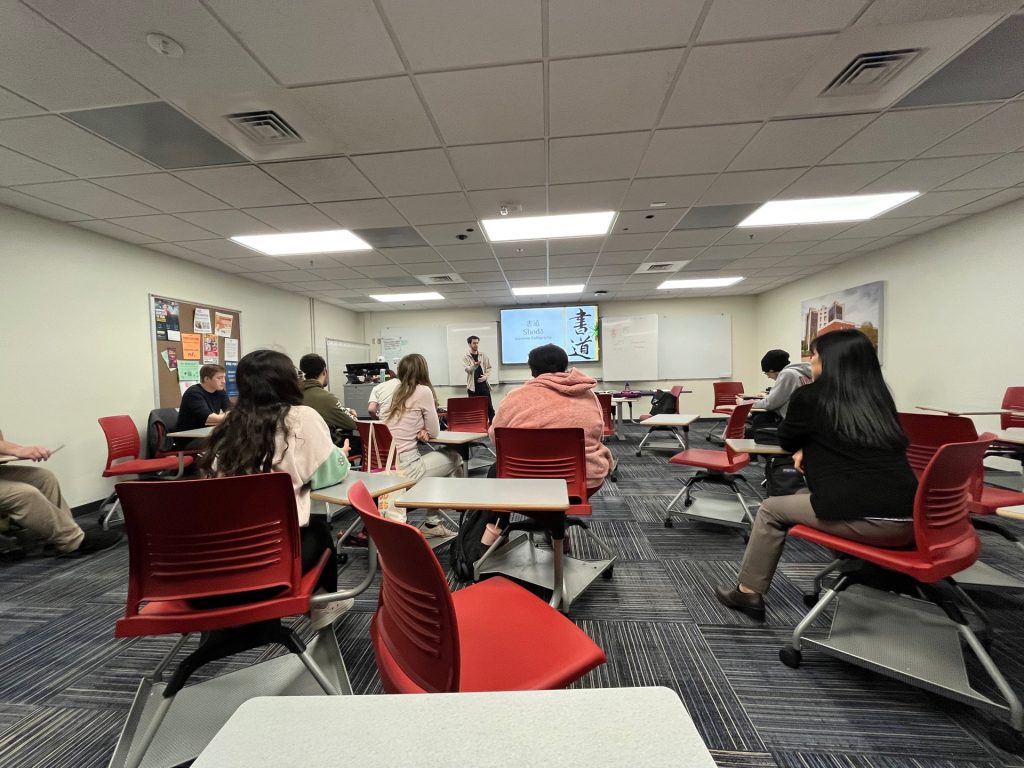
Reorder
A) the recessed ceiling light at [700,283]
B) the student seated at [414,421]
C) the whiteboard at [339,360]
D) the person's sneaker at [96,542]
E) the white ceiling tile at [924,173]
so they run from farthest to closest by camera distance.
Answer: the whiteboard at [339,360] → the recessed ceiling light at [700,283] → the white ceiling tile at [924,173] → the student seated at [414,421] → the person's sneaker at [96,542]

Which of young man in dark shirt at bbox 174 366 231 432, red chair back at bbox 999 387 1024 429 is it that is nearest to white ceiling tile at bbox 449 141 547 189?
young man in dark shirt at bbox 174 366 231 432

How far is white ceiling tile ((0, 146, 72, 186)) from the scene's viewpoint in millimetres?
2557

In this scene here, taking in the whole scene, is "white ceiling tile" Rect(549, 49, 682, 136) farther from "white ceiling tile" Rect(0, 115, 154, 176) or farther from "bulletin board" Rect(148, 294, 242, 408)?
"bulletin board" Rect(148, 294, 242, 408)

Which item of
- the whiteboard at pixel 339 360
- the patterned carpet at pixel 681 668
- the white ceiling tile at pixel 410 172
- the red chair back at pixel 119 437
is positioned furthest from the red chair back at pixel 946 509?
the whiteboard at pixel 339 360

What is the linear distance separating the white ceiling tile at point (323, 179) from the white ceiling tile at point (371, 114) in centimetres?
26

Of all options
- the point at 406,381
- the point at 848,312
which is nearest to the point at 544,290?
the point at 848,312

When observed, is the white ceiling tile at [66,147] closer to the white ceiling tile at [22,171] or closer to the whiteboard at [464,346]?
the white ceiling tile at [22,171]

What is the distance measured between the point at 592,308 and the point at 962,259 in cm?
518

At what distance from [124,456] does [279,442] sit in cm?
360

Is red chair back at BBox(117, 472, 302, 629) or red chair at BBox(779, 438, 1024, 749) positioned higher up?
red chair back at BBox(117, 472, 302, 629)

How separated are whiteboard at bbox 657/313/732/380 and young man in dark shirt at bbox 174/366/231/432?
7547 millimetres

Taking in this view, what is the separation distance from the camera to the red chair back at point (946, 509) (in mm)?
1316

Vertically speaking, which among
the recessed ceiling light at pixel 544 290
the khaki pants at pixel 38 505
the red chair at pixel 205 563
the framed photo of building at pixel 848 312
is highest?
the recessed ceiling light at pixel 544 290

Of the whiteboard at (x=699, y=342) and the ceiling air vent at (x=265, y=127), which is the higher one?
the ceiling air vent at (x=265, y=127)
